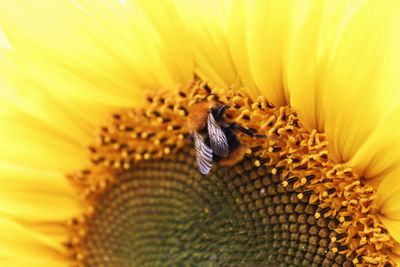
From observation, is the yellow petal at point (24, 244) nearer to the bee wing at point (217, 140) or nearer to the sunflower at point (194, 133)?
the sunflower at point (194, 133)

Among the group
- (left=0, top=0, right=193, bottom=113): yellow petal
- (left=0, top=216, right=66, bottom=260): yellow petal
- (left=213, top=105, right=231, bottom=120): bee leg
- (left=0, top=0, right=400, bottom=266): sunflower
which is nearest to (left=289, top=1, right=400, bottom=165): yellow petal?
(left=0, top=0, right=400, bottom=266): sunflower

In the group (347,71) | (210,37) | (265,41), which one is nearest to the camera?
(347,71)

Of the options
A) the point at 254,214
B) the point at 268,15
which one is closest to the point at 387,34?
the point at 268,15

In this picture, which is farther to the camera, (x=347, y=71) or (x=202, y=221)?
(x=202, y=221)

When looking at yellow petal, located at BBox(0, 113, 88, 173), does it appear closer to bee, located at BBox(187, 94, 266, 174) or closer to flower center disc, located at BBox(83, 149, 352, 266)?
flower center disc, located at BBox(83, 149, 352, 266)

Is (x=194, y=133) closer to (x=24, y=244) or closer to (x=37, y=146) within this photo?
(x=37, y=146)

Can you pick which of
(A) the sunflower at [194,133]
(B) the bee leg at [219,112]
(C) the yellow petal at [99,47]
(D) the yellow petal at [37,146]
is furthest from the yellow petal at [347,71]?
(D) the yellow petal at [37,146]

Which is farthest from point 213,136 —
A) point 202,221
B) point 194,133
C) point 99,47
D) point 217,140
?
point 99,47
